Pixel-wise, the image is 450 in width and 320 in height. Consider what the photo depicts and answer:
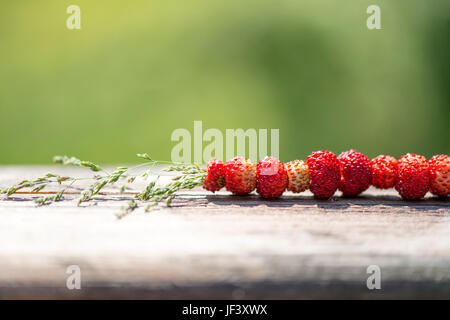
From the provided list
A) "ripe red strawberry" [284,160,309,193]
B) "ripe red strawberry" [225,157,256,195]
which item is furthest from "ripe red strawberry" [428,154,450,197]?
"ripe red strawberry" [225,157,256,195]

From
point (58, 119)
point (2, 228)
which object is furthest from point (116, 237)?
point (58, 119)

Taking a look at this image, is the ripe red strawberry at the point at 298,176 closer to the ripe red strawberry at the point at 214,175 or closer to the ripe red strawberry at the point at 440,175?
the ripe red strawberry at the point at 214,175

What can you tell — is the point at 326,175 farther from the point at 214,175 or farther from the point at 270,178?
the point at 214,175

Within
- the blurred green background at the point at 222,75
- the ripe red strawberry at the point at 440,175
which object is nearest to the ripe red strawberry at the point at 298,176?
the ripe red strawberry at the point at 440,175

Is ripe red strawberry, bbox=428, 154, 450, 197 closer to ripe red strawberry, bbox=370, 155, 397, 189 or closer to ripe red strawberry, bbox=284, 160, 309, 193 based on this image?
ripe red strawberry, bbox=370, 155, 397, 189

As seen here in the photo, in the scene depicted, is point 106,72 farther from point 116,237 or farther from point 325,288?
point 325,288

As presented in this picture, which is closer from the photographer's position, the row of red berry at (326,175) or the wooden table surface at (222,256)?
the wooden table surface at (222,256)
